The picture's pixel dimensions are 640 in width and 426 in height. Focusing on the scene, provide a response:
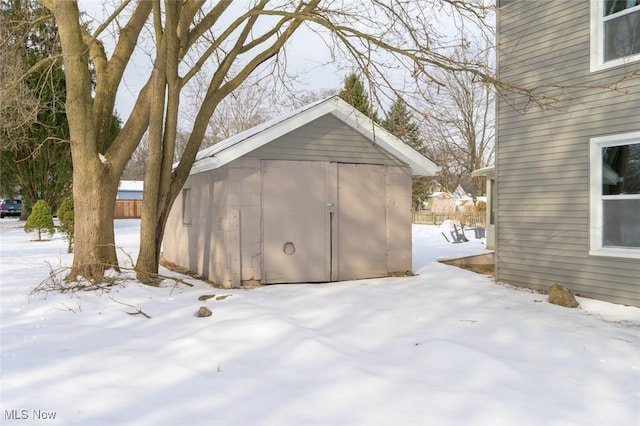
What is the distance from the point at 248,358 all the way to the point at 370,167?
20.0 ft

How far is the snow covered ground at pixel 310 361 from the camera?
10.7 feet

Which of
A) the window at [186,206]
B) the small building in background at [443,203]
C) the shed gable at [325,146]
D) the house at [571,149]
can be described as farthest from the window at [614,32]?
the small building in background at [443,203]

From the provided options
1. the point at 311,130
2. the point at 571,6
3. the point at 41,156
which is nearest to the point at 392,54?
the point at 311,130

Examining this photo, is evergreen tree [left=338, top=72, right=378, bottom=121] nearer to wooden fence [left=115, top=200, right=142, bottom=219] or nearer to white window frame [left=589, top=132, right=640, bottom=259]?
→ white window frame [left=589, top=132, right=640, bottom=259]

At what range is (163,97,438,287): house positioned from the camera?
8.55 m

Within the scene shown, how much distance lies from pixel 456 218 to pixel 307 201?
21.1 metres

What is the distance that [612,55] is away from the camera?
733 centimetres

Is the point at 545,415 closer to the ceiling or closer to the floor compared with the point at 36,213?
closer to the floor

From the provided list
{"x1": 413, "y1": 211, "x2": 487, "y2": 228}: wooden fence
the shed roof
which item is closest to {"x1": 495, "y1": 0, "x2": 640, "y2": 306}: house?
the shed roof

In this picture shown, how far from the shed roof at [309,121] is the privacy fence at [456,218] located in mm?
17818

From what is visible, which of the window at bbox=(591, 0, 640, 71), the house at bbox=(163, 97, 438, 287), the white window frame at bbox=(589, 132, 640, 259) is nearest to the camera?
the window at bbox=(591, 0, 640, 71)

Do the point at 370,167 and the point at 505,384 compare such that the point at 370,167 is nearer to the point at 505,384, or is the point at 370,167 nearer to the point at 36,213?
the point at 505,384

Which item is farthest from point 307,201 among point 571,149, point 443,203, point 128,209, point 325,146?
point 128,209

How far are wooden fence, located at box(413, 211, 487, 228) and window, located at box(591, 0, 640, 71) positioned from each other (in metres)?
19.1
